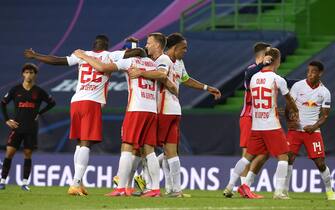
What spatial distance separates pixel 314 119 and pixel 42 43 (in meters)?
12.8

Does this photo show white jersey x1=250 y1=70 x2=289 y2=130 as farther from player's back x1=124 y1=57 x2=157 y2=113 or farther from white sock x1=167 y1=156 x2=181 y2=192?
player's back x1=124 y1=57 x2=157 y2=113

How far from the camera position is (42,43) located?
91.7ft

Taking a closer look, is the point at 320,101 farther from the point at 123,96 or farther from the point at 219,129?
the point at 123,96

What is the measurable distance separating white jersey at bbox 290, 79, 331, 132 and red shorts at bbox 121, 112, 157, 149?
7.71 feet

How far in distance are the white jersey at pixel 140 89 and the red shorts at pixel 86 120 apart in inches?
26.4

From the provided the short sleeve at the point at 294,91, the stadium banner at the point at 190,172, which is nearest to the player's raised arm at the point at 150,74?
the short sleeve at the point at 294,91

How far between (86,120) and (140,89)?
3.04 feet

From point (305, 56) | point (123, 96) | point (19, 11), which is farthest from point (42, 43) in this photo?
point (305, 56)

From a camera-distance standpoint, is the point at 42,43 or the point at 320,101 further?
the point at 42,43

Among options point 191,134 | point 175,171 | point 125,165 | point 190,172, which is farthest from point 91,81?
Answer: point 191,134

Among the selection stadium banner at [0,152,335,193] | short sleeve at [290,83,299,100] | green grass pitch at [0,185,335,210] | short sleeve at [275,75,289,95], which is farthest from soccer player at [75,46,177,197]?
stadium banner at [0,152,335,193]

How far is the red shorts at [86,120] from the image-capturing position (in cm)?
1530

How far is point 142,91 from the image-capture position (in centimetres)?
1484

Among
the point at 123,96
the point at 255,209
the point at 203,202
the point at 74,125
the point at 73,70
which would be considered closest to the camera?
the point at 255,209
